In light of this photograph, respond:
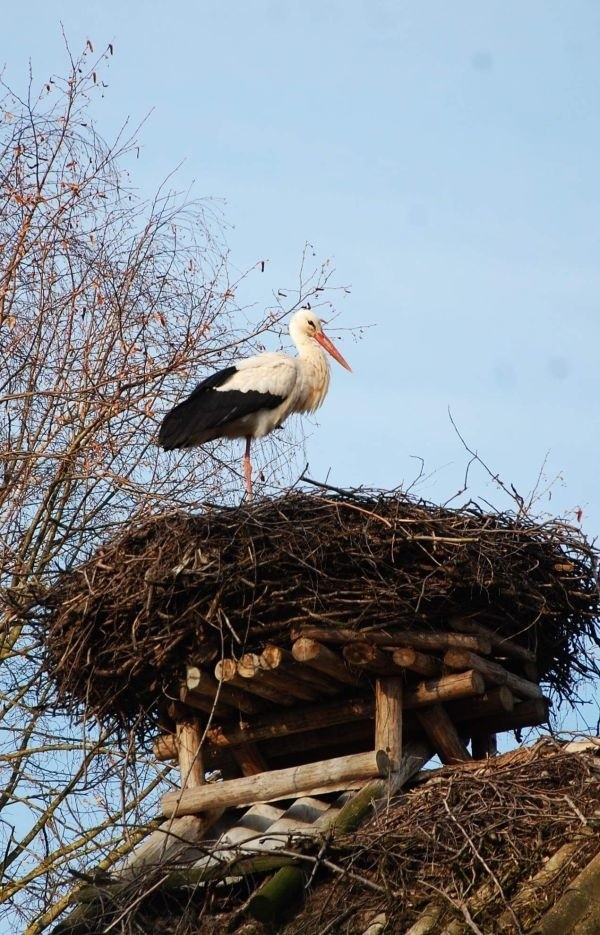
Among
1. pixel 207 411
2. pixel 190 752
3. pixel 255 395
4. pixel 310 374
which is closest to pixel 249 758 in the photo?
pixel 190 752

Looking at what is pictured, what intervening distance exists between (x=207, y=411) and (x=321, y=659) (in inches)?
126

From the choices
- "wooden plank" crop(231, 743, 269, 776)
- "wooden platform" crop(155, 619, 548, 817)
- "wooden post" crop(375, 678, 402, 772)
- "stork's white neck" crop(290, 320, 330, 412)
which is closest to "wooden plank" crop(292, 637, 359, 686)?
"wooden platform" crop(155, 619, 548, 817)

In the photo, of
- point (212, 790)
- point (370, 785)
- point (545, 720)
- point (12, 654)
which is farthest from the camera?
point (12, 654)

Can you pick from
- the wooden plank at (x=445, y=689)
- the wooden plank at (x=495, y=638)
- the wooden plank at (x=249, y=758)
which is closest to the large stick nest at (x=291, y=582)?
the wooden plank at (x=495, y=638)

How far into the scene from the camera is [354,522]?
7.52 metres

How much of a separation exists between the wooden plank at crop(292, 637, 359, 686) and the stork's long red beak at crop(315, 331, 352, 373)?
4.72 meters

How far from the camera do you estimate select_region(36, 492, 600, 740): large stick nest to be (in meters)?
7.32

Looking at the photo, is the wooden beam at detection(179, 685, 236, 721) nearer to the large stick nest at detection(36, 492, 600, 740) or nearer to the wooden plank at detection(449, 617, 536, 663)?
the large stick nest at detection(36, 492, 600, 740)

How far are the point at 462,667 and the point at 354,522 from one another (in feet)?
2.89

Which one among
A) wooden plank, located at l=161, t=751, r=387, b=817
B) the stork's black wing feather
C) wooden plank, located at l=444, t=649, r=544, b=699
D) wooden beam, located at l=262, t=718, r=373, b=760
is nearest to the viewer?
wooden plank, located at l=161, t=751, r=387, b=817

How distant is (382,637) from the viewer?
23.9 feet

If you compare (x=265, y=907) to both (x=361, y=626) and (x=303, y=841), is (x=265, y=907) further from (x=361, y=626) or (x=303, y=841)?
(x=361, y=626)

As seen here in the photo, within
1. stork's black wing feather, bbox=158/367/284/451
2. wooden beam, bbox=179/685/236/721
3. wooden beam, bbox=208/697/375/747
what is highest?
stork's black wing feather, bbox=158/367/284/451

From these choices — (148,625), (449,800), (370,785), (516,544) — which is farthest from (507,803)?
(148,625)
